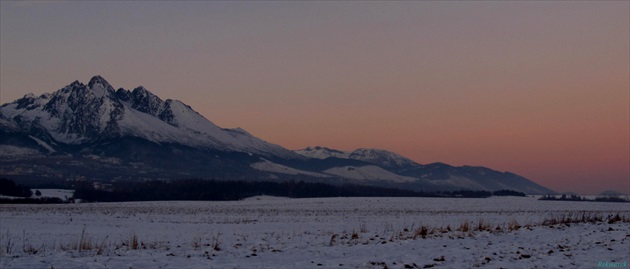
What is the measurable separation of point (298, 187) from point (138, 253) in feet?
538

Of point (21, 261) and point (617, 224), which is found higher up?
point (617, 224)

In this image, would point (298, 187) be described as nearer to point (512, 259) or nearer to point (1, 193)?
point (1, 193)

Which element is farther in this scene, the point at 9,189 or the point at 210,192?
the point at 210,192

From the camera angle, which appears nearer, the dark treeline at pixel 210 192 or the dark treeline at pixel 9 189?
the dark treeline at pixel 9 189

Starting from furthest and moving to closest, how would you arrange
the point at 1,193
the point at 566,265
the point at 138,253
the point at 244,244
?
the point at 1,193, the point at 244,244, the point at 138,253, the point at 566,265

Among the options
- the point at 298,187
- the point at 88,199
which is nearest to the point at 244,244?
the point at 88,199

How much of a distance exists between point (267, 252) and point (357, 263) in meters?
4.05

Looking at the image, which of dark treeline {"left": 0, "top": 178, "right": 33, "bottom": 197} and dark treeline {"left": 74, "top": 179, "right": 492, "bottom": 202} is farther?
dark treeline {"left": 74, "top": 179, "right": 492, "bottom": 202}

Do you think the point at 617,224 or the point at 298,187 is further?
the point at 298,187

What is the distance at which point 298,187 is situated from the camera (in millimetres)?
185000

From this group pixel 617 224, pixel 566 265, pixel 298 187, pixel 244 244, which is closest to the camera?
pixel 566 265

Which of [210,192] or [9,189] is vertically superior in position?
[210,192]

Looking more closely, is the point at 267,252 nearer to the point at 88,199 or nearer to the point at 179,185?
the point at 88,199

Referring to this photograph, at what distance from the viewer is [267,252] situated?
22031 millimetres
